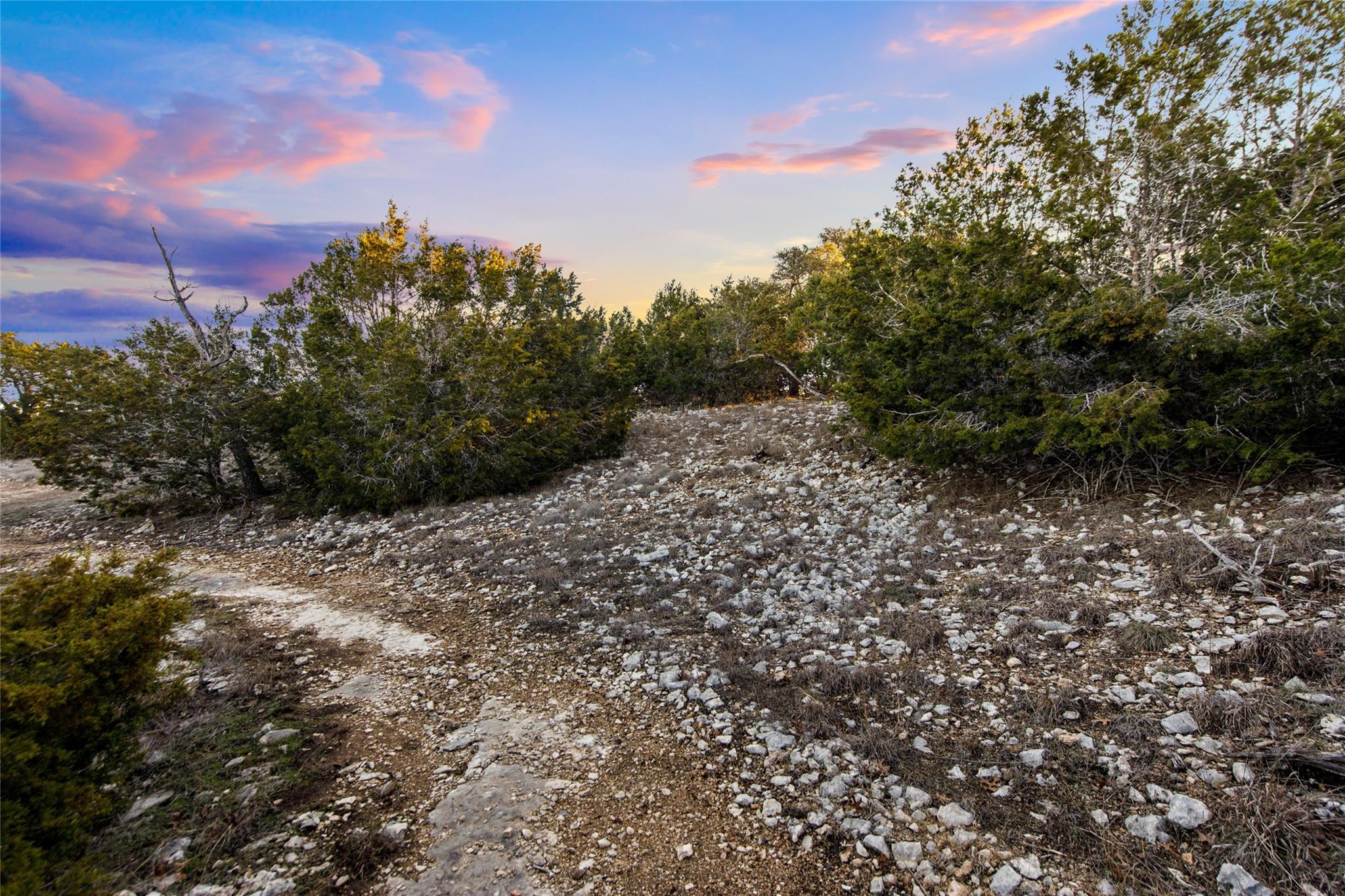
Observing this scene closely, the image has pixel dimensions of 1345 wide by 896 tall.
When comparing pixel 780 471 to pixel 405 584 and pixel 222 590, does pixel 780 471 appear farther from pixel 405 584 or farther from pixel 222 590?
pixel 222 590

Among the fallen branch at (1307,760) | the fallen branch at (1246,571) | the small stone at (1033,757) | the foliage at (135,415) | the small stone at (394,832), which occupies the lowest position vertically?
the small stone at (1033,757)

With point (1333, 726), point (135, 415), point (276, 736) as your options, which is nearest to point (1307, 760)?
point (1333, 726)

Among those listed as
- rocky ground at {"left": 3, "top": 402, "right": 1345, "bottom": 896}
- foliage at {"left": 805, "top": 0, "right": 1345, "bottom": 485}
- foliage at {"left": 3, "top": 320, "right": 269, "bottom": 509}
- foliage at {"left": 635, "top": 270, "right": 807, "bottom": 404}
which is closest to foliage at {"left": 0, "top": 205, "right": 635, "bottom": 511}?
foliage at {"left": 3, "top": 320, "right": 269, "bottom": 509}

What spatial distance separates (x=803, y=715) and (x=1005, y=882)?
1.85 m

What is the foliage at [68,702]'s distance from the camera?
9.95 ft

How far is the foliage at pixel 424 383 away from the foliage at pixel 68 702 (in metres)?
9.20

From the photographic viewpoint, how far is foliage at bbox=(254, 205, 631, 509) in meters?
13.4

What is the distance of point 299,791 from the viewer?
4285mm

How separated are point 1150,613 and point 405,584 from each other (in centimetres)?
911

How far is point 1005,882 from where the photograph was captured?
10.6ft

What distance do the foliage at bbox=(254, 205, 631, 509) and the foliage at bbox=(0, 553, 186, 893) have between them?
9201 millimetres

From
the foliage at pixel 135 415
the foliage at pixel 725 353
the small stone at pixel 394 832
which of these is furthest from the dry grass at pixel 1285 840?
the foliage at pixel 725 353

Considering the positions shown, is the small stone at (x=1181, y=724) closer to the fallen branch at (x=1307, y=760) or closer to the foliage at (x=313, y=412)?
the fallen branch at (x=1307, y=760)

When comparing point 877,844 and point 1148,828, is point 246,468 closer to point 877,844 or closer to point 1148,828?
point 877,844
